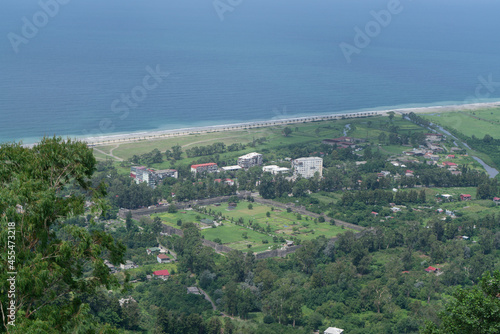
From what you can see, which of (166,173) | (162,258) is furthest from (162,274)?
(166,173)

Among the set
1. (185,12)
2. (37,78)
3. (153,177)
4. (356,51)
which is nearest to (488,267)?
(153,177)

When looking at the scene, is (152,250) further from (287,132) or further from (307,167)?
(287,132)

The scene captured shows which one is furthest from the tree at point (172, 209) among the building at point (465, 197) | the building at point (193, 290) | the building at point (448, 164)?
the building at point (448, 164)

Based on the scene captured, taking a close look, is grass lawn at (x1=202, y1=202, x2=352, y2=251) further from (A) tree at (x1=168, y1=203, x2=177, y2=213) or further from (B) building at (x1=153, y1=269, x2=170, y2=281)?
(B) building at (x1=153, y1=269, x2=170, y2=281)

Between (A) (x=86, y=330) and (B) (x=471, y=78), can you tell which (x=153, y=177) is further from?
(B) (x=471, y=78)

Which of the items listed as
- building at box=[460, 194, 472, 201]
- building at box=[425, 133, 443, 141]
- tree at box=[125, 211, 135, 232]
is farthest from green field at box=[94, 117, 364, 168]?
building at box=[460, 194, 472, 201]
